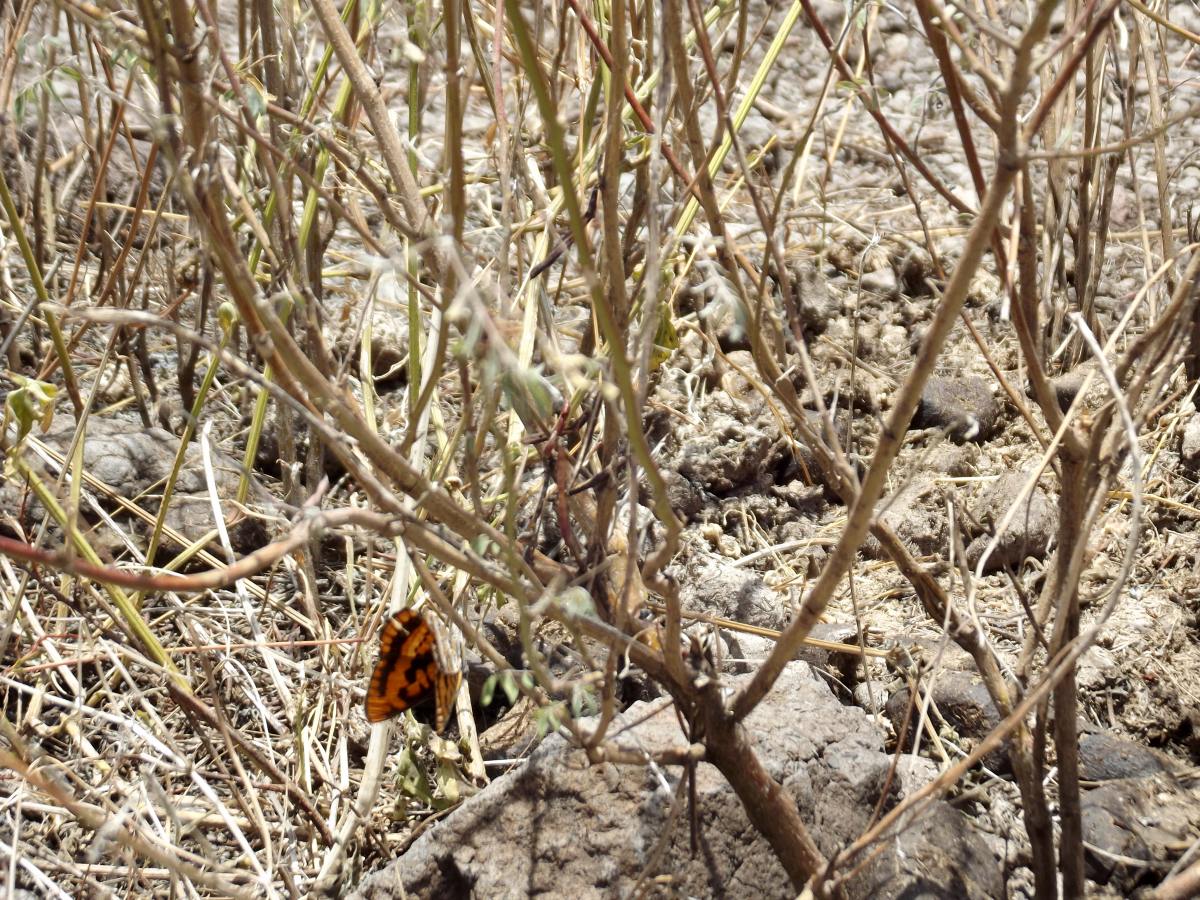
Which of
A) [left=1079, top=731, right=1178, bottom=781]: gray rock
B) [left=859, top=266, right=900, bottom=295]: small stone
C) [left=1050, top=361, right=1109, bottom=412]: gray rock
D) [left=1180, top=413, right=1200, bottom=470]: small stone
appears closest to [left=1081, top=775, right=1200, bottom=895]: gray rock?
[left=1079, top=731, right=1178, bottom=781]: gray rock

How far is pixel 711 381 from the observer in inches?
106

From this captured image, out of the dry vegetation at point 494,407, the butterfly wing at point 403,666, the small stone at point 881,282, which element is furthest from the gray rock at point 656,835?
the small stone at point 881,282

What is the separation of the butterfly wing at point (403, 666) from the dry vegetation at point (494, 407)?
7 cm

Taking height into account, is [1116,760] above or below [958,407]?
below

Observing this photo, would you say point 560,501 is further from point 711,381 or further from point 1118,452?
point 711,381

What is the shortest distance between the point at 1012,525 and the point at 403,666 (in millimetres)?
1258

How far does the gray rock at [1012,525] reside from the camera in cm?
220

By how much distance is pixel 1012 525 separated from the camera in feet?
7.32

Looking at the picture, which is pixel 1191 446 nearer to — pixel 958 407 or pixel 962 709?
pixel 958 407

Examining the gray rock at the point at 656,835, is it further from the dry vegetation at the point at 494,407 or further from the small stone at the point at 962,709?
the small stone at the point at 962,709

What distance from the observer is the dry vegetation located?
1.07 m

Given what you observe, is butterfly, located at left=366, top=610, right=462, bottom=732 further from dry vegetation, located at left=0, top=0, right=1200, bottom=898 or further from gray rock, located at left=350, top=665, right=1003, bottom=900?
gray rock, located at left=350, top=665, right=1003, bottom=900

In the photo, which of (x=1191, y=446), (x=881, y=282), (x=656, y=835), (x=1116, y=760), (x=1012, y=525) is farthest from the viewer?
(x=881, y=282)

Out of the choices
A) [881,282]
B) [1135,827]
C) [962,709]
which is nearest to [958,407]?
[881,282]
